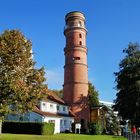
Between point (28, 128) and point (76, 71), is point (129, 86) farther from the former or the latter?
point (28, 128)

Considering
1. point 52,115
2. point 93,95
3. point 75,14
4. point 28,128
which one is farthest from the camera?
point 93,95

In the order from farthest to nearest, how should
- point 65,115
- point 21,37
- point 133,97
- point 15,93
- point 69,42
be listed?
point 69,42 < point 65,115 < point 133,97 < point 21,37 < point 15,93

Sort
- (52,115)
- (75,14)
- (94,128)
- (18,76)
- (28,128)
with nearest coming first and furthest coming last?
(18,76) → (28,128) → (52,115) → (94,128) → (75,14)

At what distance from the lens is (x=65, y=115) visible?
2810 inches

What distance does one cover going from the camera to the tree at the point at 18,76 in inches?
1340

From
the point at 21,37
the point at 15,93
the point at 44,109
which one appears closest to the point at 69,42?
the point at 44,109

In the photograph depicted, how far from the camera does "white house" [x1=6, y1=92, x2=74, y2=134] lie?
60.7 metres

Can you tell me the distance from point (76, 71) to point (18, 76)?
39.3 metres

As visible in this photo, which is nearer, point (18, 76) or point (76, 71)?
point (18, 76)

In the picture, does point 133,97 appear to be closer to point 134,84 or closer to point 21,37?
point 134,84

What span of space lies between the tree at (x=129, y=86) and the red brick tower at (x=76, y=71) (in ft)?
26.5

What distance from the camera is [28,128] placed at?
170 feet

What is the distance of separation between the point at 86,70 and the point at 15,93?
4236 centimetres

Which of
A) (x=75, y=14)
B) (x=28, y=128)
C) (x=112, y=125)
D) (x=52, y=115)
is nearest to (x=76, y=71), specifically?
(x=52, y=115)
